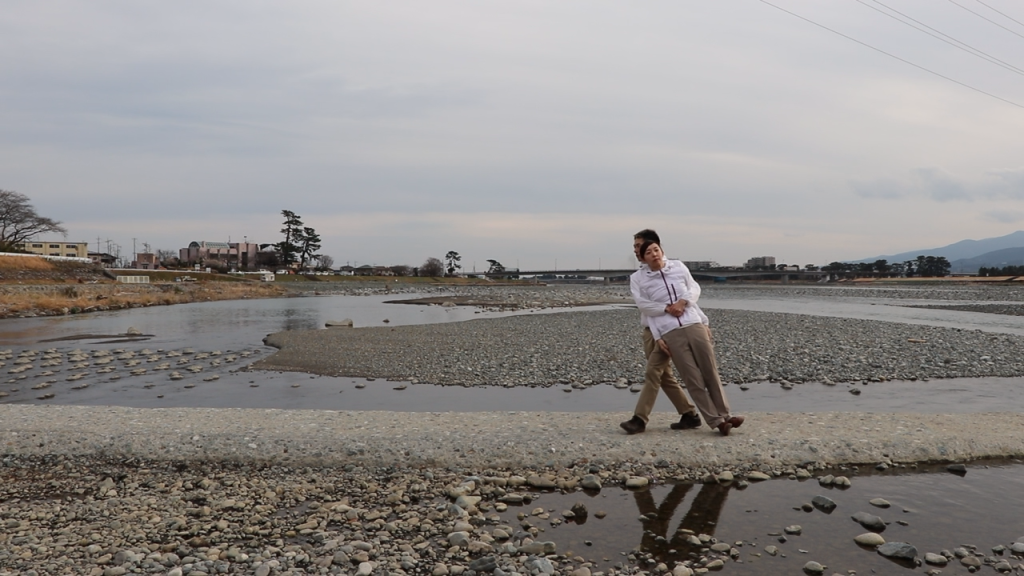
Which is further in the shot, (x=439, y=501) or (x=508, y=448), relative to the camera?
(x=508, y=448)

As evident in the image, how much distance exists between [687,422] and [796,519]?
2.47m

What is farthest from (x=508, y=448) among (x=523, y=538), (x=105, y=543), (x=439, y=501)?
(x=105, y=543)

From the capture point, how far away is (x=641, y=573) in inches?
208

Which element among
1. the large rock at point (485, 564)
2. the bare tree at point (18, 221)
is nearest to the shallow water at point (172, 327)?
the large rock at point (485, 564)

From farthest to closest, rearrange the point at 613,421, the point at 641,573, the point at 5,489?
the point at 613,421 → the point at 5,489 → the point at 641,573

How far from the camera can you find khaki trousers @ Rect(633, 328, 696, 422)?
8125mm

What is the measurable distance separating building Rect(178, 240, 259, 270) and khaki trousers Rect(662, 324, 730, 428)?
175 meters

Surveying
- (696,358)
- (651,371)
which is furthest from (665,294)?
(651,371)

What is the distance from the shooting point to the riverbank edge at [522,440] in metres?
8.12

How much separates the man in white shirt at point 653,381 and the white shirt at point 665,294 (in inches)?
2.3

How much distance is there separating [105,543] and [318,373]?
12184 millimetres

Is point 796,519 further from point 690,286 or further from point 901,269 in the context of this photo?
point 901,269

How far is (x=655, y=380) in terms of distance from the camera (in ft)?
27.1

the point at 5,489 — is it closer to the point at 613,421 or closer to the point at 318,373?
the point at 613,421
